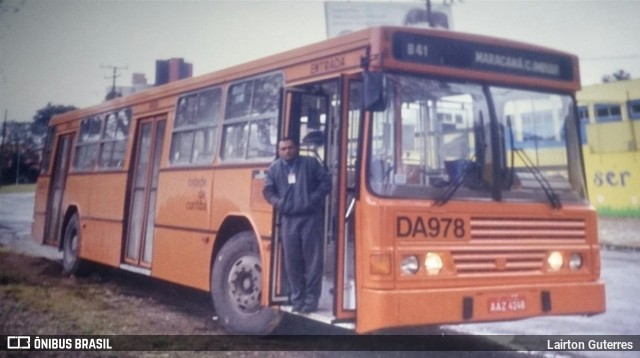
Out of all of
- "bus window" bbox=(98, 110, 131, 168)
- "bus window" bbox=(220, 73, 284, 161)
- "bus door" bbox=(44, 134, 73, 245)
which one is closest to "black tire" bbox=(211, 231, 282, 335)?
"bus window" bbox=(220, 73, 284, 161)

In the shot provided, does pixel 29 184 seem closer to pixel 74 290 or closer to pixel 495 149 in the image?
pixel 74 290

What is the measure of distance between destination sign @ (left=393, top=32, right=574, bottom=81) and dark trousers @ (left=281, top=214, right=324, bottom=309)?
1.63 meters

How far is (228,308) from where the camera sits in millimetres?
6609

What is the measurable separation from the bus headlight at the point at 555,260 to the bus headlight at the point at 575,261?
0.39ft

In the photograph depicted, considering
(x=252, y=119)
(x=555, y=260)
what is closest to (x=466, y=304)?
(x=555, y=260)

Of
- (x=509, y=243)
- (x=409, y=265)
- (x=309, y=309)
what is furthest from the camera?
(x=309, y=309)

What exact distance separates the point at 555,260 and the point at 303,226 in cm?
212

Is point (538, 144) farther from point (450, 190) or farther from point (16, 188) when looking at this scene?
point (16, 188)

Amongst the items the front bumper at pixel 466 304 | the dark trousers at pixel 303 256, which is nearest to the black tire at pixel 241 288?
the dark trousers at pixel 303 256

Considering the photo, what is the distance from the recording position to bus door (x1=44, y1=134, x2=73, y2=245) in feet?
35.7

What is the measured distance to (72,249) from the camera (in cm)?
1048

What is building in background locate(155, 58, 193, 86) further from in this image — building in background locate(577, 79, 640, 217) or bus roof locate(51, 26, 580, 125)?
building in background locate(577, 79, 640, 217)

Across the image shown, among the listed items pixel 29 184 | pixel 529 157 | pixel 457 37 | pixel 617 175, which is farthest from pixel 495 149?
pixel 617 175

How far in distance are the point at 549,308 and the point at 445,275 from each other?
1.02m
